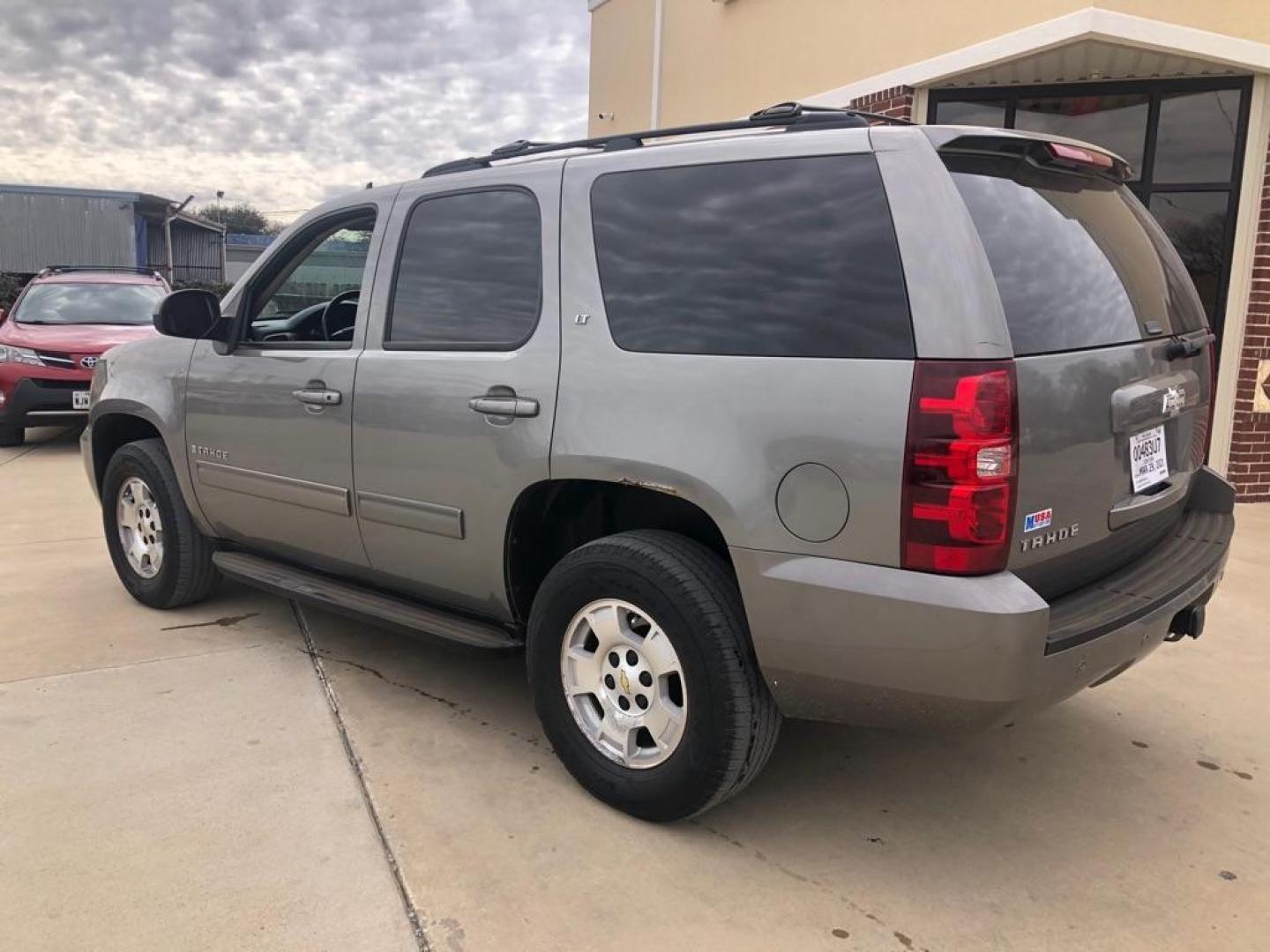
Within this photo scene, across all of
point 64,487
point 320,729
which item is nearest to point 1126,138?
point 320,729

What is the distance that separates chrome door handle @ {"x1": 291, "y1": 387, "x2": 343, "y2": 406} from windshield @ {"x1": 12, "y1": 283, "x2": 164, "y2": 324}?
7833 millimetres

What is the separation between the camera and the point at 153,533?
15.7 feet

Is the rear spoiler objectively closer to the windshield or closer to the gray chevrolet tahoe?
the gray chevrolet tahoe

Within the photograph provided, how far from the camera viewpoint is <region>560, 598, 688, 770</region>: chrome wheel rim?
9.27 ft

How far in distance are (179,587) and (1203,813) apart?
4257mm

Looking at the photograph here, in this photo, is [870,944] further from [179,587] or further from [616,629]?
[179,587]

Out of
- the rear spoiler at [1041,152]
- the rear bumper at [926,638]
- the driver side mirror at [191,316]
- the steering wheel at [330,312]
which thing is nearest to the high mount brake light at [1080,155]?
the rear spoiler at [1041,152]

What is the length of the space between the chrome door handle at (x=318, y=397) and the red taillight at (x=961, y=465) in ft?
7.30

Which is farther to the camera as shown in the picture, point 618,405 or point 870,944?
point 618,405

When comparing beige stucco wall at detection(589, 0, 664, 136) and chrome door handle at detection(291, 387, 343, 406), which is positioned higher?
beige stucco wall at detection(589, 0, 664, 136)

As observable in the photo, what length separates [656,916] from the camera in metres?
2.52

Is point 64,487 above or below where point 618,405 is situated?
below

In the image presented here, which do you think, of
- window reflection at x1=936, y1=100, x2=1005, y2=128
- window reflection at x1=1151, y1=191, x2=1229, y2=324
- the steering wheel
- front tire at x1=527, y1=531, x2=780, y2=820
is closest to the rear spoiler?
front tire at x1=527, y1=531, x2=780, y2=820

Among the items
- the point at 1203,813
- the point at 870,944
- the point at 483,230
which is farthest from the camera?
the point at 483,230
